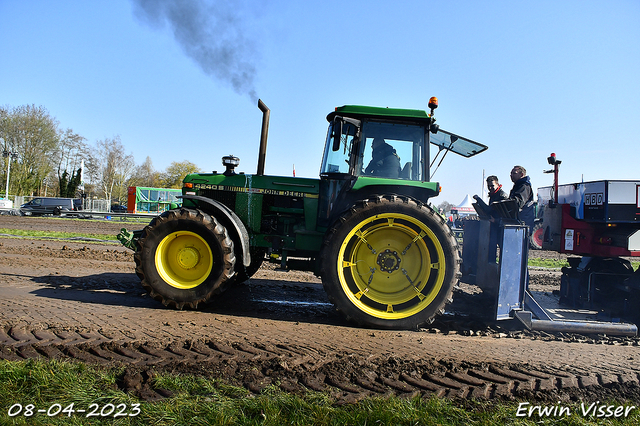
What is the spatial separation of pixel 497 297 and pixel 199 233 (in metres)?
3.62

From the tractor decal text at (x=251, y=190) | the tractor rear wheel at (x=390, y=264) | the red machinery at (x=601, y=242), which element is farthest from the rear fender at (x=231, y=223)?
the red machinery at (x=601, y=242)

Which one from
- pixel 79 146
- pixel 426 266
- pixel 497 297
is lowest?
pixel 497 297

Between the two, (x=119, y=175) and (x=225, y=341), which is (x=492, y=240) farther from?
(x=119, y=175)

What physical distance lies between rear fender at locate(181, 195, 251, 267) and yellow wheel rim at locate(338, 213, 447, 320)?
1.24 m

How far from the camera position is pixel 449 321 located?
191 inches

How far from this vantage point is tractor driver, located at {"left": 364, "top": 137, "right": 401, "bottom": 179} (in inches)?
191

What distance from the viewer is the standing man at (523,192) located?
5586mm

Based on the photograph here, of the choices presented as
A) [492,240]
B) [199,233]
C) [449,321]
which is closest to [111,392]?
[199,233]

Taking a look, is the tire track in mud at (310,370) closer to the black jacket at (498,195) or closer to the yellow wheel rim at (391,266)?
the yellow wheel rim at (391,266)

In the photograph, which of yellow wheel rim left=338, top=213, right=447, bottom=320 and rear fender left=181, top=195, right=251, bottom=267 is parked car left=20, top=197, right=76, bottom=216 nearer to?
rear fender left=181, top=195, right=251, bottom=267

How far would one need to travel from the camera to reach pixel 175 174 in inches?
2586

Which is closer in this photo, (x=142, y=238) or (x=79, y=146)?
(x=142, y=238)

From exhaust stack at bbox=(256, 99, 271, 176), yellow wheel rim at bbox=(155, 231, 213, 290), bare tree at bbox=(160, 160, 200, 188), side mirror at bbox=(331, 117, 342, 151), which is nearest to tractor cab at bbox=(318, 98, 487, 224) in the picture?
side mirror at bbox=(331, 117, 342, 151)

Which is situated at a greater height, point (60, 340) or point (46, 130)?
point (46, 130)
